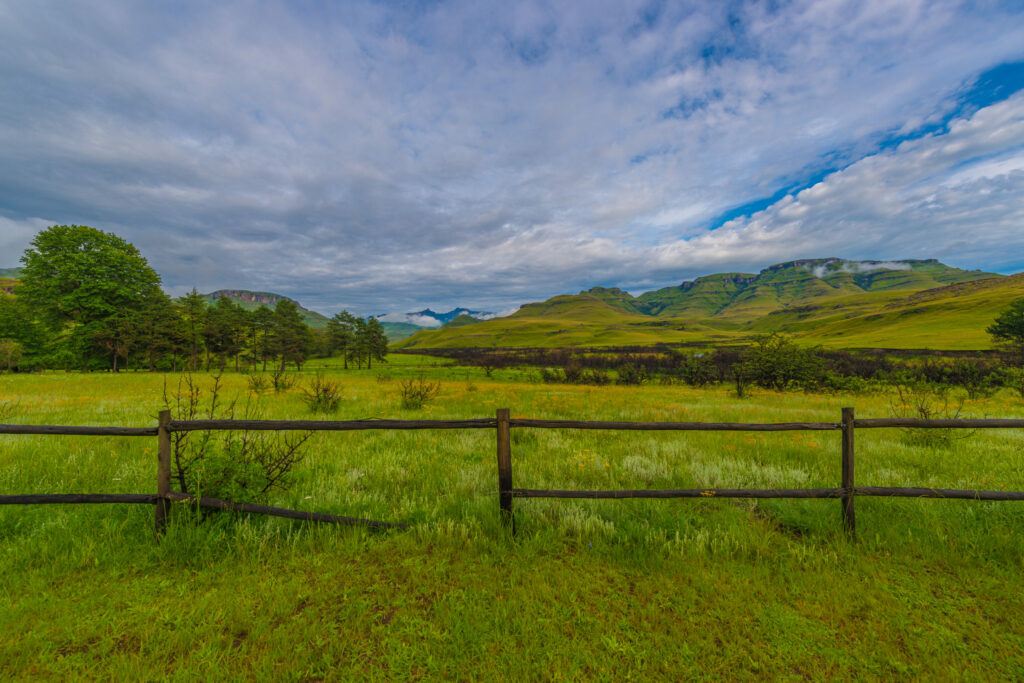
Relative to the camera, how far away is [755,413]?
1562 cm

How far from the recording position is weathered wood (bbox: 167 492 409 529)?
4520 millimetres

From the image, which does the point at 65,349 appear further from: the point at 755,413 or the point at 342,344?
the point at 755,413

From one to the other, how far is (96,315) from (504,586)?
57.3m

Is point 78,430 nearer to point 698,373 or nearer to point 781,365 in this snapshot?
point 781,365

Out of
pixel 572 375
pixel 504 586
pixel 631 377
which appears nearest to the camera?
pixel 504 586

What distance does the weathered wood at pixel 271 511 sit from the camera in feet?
14.8

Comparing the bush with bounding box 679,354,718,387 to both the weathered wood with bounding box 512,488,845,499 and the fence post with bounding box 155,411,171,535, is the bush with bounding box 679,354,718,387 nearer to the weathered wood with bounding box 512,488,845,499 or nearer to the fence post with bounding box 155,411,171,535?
the weathered wood with bounding box 512,488,845,499

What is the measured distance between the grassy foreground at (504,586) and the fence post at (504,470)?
0.20 meters

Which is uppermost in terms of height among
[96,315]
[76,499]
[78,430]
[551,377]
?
[96,315]

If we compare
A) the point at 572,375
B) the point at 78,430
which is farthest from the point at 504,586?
the point at 572,375

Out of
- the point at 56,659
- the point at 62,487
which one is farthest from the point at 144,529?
the point at 62,487

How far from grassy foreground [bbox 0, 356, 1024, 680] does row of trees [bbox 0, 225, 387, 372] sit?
45446 millimetres

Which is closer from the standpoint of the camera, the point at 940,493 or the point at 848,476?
the point at 940,493

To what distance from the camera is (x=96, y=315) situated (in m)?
38.2
